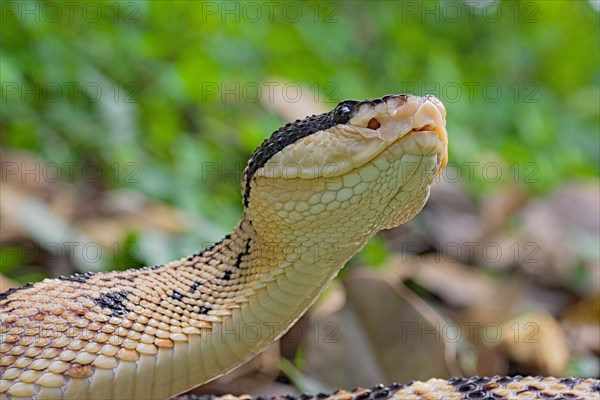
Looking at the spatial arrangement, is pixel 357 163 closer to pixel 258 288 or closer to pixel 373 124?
pixel 373 124

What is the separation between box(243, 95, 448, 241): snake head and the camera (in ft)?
7.73

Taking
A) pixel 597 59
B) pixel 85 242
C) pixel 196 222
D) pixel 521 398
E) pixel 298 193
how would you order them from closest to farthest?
pixel 521 398
pixel 298 193
pixel 85 242
pixel 196 222
pixel 597 59

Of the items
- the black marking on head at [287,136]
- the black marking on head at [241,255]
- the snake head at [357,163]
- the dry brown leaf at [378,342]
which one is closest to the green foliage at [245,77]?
the dry brown leaf at [378,342]

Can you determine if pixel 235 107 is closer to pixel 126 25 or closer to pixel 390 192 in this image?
pixel 126 25

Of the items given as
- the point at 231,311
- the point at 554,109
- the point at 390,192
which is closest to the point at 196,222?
the point at 231,311

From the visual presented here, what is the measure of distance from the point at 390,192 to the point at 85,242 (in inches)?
96.5

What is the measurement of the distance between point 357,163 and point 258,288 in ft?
1.90

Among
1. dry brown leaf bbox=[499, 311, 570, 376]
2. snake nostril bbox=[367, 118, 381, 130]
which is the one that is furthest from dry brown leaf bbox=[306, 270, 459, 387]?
snake nostril bbox=[367, 118, 381, 130]

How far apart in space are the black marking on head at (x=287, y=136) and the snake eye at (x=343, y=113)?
0.6 inches

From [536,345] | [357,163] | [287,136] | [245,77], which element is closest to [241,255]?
[287,136]

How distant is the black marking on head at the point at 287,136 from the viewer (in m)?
2.52

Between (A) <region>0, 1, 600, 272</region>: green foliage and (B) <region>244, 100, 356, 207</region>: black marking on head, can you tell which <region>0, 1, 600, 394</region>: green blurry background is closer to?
(A) <region>0, 1, 600, 272</region>: green foliage

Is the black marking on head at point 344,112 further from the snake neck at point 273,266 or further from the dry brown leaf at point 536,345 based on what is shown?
the dry brown leaf at point 536,345

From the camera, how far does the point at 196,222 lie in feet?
15.4
